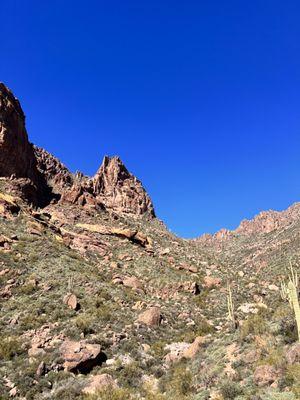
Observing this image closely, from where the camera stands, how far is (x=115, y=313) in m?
24.4

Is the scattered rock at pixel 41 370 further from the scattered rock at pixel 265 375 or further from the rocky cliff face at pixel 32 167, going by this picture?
the rocky cliff face at pixel 32 167

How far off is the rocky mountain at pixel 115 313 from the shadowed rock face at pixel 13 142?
19 cm

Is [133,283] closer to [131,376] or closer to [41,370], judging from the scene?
[131,376]

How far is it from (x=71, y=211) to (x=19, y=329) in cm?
2920

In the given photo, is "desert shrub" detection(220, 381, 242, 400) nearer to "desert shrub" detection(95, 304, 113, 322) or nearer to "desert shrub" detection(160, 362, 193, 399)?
"desert shrub" detection(160, 362, 193, 399)

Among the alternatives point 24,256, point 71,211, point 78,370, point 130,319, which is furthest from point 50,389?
point 71,211

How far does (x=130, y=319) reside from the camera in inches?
945

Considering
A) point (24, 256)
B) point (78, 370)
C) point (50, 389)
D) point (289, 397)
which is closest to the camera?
point (289, 397)

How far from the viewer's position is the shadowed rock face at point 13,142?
50125 millimetres

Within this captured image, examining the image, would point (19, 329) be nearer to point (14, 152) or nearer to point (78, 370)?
point (78, 370)

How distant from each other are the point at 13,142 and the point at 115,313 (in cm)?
3620

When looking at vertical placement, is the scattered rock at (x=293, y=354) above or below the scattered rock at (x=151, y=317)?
below

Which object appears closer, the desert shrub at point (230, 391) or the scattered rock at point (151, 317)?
the desert shrub at point (230, 391)

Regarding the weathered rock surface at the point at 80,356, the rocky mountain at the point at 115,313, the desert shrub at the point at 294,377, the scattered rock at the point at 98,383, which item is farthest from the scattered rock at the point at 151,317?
the desert shrub at the point at 294,377
